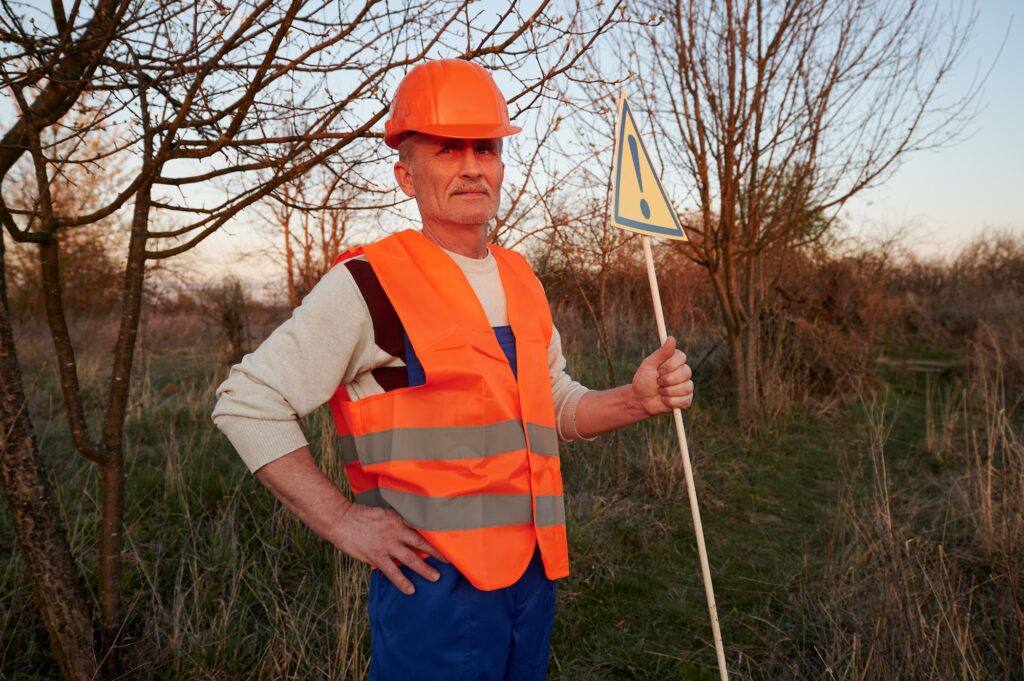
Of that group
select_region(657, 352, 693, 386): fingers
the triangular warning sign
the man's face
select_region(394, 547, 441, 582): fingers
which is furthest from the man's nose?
select_region(394, 547, 441, 582): fingers

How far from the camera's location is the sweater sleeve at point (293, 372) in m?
1.42

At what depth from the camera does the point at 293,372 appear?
1.44 metres

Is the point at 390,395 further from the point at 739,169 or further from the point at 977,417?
the point at 977,417

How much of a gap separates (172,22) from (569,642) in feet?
10.7

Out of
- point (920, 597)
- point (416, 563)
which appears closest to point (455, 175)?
point (416, 563)

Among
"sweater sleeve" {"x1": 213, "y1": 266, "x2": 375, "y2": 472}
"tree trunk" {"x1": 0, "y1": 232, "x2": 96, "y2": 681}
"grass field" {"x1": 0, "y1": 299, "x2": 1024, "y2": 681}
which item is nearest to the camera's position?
"sweater sleeve" {"x1": 213, "y1": 266, "x2": 375, "y2": 472}

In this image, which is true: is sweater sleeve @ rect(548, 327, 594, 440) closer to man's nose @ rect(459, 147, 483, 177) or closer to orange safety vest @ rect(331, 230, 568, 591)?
orange safety vest @ rect(331, 230, 568, 591)

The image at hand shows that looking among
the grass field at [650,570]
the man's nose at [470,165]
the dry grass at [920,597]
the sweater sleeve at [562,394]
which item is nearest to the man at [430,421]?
the man's nose at [470,165]

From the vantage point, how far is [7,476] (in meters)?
2.15

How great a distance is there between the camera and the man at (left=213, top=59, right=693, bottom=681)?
1453mm

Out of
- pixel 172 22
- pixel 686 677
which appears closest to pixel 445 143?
pixel 172 22

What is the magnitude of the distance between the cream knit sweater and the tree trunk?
4.02 feet

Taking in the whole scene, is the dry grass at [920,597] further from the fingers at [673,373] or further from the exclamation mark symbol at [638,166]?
the exclamation mark symbol at [638,166]

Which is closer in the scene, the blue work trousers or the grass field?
the blue work trousers
